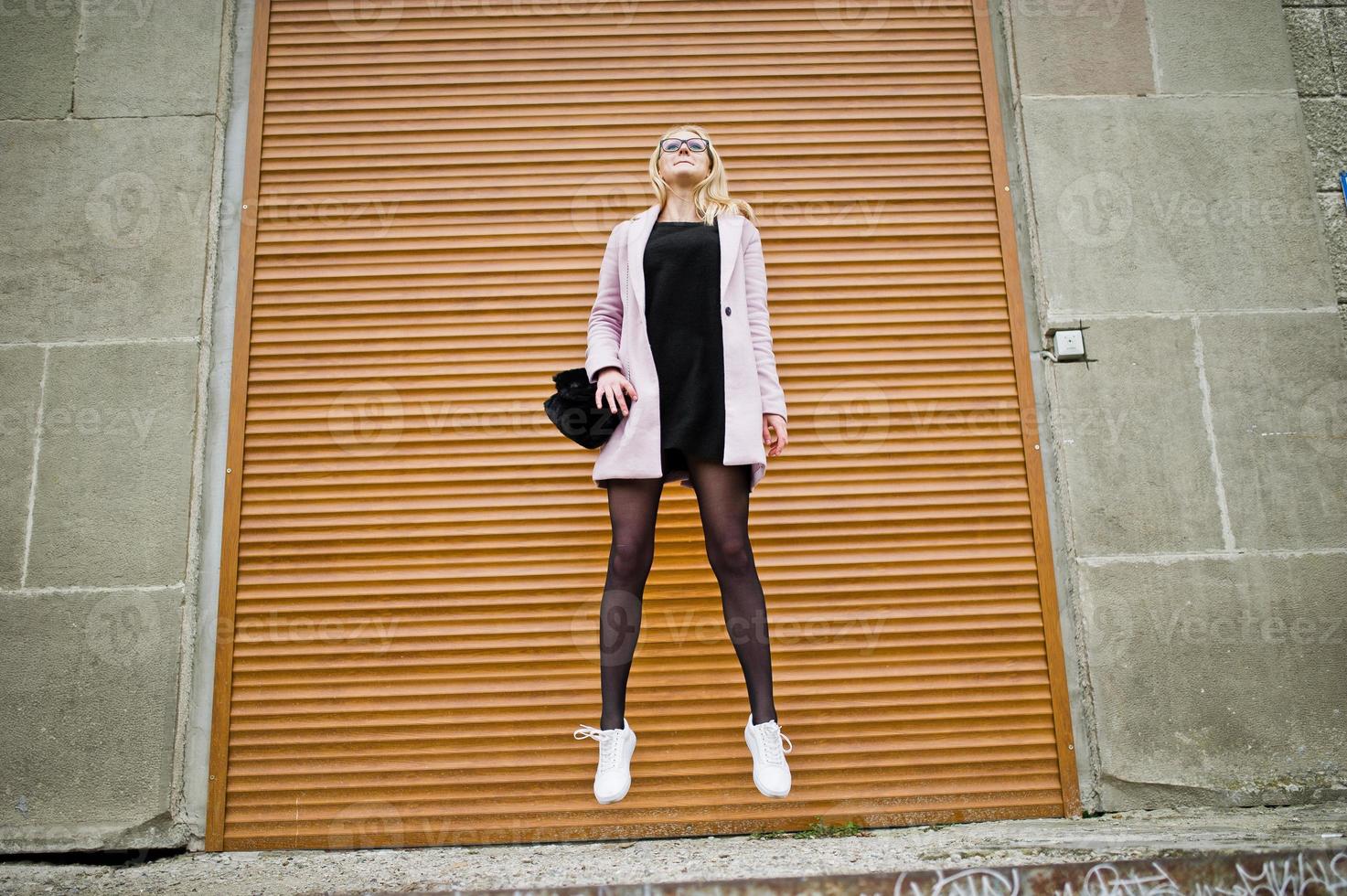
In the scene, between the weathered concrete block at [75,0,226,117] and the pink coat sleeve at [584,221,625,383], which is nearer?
the pink coat sleeve at [584,221,625,383]

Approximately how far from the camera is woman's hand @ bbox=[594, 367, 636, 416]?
2822 mm

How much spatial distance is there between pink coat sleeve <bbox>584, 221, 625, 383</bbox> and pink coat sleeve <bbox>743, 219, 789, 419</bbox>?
451 mm

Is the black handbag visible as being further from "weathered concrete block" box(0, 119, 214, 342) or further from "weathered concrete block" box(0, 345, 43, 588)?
"weathered concrete block" box(0, 345, 43, 588)

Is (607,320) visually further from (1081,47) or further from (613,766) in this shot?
(1081,47)

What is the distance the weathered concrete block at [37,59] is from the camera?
3.85m

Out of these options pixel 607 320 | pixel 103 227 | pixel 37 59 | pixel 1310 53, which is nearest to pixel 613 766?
pixel 607 320

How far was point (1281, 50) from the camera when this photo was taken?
398cm

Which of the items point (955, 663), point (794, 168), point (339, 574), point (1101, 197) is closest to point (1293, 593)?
point (955, 663)

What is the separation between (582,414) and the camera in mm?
2850

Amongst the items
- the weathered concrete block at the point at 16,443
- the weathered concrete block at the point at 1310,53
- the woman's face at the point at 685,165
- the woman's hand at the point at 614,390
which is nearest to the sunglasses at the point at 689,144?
the woman's face at the point at 685,165

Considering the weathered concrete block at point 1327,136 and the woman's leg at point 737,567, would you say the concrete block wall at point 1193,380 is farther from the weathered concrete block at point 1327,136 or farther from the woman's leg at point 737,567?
the woman's leg at point 737,567

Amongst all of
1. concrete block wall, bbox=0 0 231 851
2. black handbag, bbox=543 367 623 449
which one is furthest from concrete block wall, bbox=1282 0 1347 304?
concrete block wall, bbox=0 0 231 851

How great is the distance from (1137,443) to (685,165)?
2.15m

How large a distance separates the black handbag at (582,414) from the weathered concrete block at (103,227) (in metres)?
1.82
